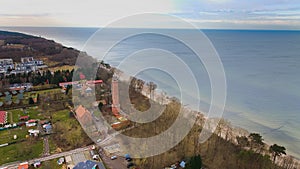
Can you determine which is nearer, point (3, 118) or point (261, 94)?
point (3, 118)

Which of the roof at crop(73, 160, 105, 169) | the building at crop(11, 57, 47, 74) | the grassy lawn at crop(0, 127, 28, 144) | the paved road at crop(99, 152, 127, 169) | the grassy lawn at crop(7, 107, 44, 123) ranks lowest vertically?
the grassy lawn at crop(0, 127, 28, 144)

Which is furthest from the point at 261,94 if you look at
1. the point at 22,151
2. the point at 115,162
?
the point at 22,151

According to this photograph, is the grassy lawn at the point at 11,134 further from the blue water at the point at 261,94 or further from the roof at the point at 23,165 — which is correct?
the blue water at the point at 261,94

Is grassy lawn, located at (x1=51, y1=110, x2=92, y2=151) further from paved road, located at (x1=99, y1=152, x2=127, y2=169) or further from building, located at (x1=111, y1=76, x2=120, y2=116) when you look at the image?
building, located at (x1=111, y1=76, x2=120, y2=116)

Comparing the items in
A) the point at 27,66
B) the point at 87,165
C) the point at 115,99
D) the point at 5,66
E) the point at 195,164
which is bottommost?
the point at 87,165

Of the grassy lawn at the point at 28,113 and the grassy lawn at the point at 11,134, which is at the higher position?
the grassy lawn at the point at 28,113

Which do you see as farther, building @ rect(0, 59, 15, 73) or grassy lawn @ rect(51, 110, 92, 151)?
building @ rect(0, 59, 15, 73)

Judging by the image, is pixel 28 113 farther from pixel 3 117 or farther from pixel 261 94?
pixel 261 94

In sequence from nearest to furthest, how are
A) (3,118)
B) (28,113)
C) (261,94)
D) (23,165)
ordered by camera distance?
(23,165) < (3,118) < (28,113) < (261,94)

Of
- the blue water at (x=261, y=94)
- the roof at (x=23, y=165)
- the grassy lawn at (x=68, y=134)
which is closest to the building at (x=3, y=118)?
the grassy lawn at (x=68, y=134)

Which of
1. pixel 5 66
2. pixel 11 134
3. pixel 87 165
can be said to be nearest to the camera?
pixel 87 165

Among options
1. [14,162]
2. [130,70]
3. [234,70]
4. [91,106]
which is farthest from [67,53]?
[14,162]

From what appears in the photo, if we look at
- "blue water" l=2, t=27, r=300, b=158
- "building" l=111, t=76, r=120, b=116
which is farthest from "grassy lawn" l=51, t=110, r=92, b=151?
"blue water" l=2, t=27, r=300, b=158
